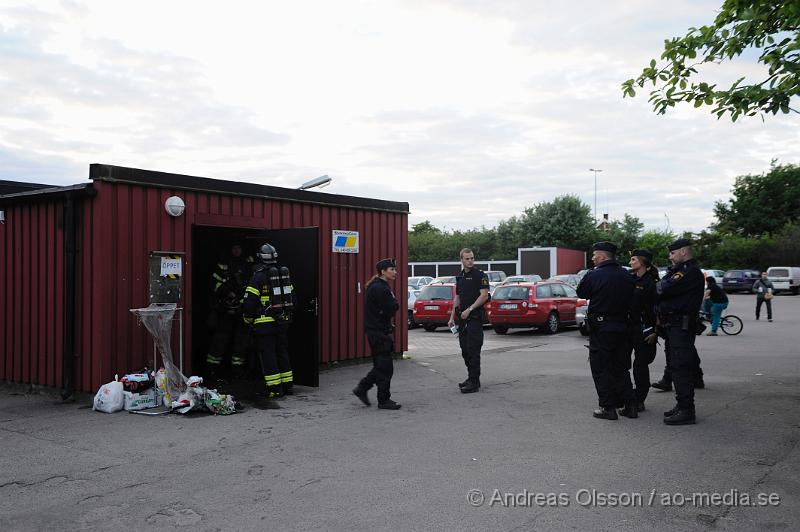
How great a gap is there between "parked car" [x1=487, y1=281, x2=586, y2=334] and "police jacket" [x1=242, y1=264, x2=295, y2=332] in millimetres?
11648

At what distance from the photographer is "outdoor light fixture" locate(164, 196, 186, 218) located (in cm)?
977

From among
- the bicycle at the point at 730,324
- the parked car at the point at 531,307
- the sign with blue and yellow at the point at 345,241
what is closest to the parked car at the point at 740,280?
the bicycle at the point at 730,324

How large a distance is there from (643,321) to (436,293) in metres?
13.7

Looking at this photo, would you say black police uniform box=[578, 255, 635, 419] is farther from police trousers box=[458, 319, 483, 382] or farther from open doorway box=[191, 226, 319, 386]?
open doorway box=[191, 226, 319, 386]

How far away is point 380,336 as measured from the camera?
28.7 feet

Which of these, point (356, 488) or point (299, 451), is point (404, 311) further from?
point (356, 488)

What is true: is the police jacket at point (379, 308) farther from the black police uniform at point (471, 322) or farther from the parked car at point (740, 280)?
the parked car at point (740, 280)

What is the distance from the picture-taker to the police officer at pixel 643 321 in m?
8.39

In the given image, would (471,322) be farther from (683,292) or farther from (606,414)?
(683,292)

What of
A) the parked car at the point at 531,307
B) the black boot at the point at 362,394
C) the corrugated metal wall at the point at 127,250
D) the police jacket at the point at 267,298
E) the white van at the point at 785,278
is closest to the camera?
the black boot at the point at 362,394

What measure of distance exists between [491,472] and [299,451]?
6.32 ft

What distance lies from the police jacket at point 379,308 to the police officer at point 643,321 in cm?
290

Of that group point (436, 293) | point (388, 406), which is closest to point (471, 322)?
point (388, 406)

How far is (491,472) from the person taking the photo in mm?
5910
